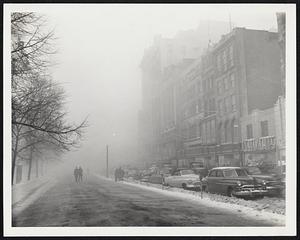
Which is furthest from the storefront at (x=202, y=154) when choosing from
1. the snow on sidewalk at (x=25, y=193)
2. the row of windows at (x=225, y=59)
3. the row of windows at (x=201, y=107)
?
the snow on sidewalk at (x=25, y=193)

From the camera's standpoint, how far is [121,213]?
8812 millimetres

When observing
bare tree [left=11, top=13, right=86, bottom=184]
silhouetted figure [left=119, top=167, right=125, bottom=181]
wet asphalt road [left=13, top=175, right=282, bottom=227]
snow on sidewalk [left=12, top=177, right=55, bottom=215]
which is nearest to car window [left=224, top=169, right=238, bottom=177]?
wet asphalt road [left=13, top=175, right=282, bottom=227]

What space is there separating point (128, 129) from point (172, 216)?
2891 mm

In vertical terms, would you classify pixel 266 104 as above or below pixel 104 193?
above

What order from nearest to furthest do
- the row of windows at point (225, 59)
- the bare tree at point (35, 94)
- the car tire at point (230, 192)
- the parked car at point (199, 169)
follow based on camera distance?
1. the bare tree at point (35, 94)
2. the row of windows at point (225, 59)
3. the parked car at point (199, 169)
4. the car tire at point (230, 192)

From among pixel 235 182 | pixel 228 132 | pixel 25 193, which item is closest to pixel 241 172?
pixel 235 182

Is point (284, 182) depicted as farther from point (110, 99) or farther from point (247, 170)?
point (110, 99)

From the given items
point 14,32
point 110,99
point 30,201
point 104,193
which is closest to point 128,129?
point 110,99

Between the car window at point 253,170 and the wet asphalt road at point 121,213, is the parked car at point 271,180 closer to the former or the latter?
the car window at point 253,170

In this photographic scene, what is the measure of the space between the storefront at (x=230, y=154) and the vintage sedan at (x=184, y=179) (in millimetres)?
1815

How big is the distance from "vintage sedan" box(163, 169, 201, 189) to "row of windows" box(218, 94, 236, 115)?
2705 millimetres

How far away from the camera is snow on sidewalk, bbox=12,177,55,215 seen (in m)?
8.63

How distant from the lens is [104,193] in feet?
37.7

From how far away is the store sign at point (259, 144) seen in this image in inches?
359
